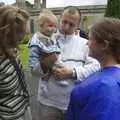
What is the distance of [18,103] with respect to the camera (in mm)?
3561

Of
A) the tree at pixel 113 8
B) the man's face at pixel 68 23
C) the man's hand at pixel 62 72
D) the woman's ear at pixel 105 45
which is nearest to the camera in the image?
the woman's ear at pixel 105 45

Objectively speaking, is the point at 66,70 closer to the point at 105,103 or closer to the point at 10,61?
the point at 10,61

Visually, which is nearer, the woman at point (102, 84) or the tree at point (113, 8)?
the woman at point (102, 84)

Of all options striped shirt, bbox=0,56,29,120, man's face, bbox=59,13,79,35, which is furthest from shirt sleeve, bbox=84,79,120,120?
man's face, bbox=59,13,79,35

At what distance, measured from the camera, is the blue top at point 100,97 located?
2680 mm

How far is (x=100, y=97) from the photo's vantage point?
268cm

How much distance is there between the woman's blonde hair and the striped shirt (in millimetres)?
109

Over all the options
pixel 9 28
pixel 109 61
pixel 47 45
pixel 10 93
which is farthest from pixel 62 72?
pixel 109 61

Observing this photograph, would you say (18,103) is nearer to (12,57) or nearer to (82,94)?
(12,57)

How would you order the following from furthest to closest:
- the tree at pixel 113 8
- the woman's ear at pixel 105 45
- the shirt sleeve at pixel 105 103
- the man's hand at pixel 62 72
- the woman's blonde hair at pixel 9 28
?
the tree at pixel 113 8 < the man's hand at pixel 62 72 < the woman's blonde hair at pixel 9 28 < the woman's ear at pixel 105 45 < the shirt sleeve at pixel 105 103

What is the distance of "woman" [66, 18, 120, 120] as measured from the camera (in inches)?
106

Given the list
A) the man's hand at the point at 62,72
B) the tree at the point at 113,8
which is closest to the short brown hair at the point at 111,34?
the man's hand at the point at 62,72

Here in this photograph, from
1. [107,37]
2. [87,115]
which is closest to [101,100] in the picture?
[87,115]

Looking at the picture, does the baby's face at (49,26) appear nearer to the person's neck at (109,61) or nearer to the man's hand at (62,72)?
the man's hand at (62,72)
